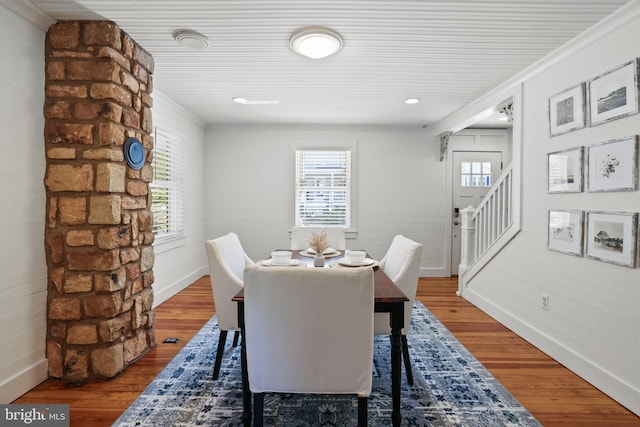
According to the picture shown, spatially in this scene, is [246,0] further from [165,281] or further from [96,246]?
[165,281]

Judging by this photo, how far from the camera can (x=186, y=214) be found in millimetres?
4379

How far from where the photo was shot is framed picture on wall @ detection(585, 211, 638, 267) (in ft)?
6.31

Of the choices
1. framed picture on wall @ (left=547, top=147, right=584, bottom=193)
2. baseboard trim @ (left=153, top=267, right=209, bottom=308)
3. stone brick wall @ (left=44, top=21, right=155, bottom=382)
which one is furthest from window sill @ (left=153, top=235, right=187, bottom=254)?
framed picture on wall @ (left=547, top=147, right=584, bottom=193)

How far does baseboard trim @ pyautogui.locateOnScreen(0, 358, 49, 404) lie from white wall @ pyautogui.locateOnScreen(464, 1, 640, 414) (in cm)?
361

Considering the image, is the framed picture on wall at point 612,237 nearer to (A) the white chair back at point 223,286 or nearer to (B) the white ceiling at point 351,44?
(B) the white ceiling at point 351,44

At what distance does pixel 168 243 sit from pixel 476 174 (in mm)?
4559

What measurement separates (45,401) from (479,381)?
8.89ft

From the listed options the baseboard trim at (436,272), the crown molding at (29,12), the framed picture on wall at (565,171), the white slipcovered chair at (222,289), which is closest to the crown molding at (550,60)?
the framed picture on wall at (565,171)

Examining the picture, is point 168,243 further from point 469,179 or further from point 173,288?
point 469,179

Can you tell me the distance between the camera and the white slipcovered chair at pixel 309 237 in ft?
11.8

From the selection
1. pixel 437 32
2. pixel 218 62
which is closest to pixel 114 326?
pixel 218 62

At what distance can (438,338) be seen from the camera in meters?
2.85

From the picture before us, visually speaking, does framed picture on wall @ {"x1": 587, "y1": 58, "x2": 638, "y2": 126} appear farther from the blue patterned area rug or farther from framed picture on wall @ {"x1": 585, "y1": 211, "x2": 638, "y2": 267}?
the blue patterned area rug

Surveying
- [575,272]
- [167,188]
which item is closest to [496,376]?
[575,272]
